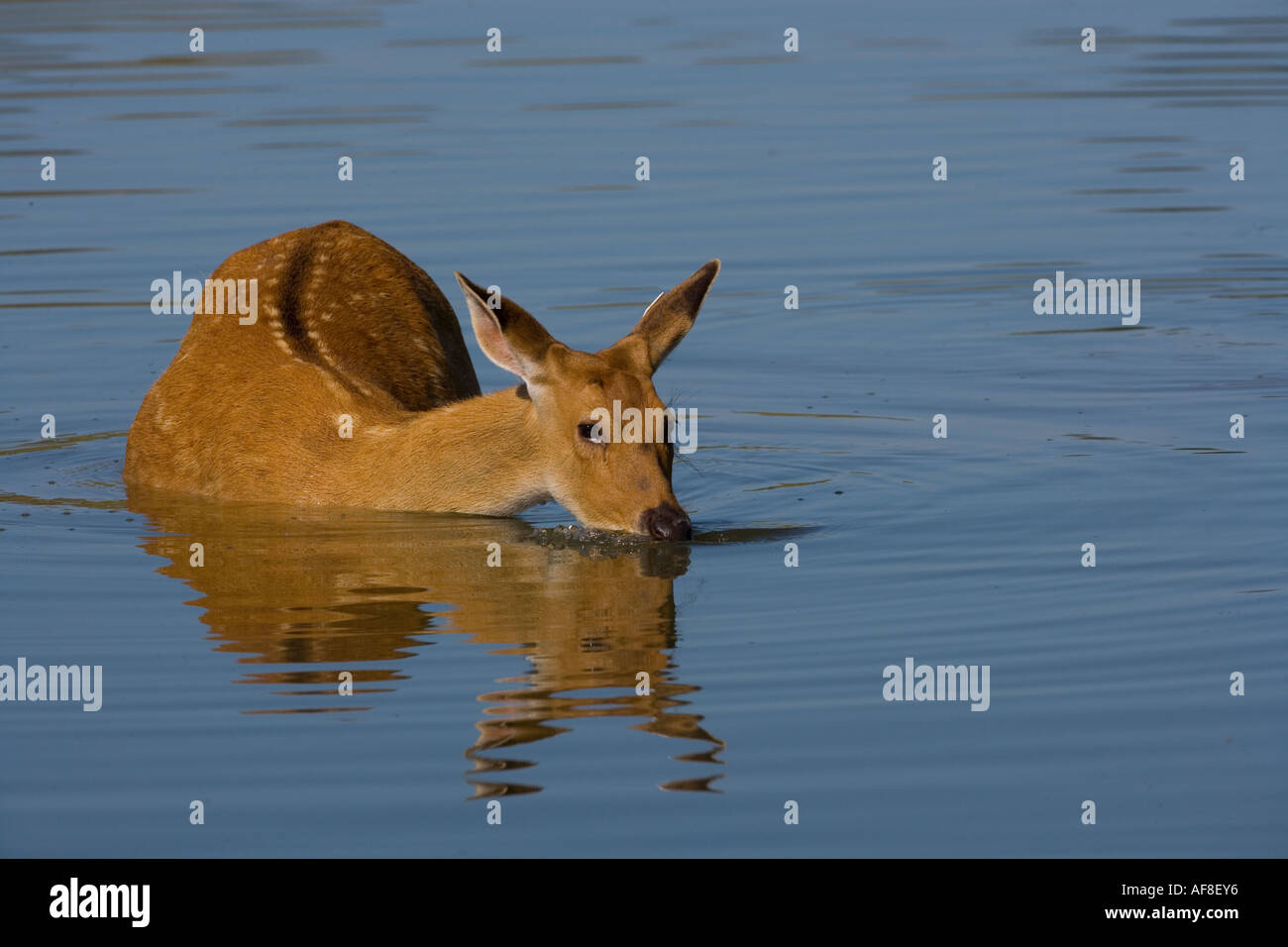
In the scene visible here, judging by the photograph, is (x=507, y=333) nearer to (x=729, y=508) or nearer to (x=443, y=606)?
(x=443, y=606)

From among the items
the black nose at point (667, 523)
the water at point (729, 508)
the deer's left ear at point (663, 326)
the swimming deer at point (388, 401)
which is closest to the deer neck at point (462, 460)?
the swimming deer at point (388, 401)

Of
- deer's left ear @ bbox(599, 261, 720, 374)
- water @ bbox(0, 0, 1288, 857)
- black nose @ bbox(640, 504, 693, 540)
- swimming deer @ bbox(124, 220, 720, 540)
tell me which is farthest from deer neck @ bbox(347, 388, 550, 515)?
black nose @ bbox(640, 504, 693, 540)

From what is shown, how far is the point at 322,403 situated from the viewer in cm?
1067

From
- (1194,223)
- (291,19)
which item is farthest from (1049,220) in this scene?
(291,19)

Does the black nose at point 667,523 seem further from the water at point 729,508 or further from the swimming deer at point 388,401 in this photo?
the water at point 729,508

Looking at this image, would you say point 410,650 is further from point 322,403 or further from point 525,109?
point 525,109

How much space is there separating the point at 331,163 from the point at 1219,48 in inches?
427

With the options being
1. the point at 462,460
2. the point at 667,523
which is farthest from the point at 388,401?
the point at 667,523

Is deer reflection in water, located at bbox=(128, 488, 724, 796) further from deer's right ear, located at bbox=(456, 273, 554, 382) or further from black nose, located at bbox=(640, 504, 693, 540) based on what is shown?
deer's right ear, located at bbox=(456, 273, 554, 382)

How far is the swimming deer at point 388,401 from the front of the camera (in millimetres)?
9555

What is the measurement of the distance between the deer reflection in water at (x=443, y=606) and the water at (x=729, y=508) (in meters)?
0.03

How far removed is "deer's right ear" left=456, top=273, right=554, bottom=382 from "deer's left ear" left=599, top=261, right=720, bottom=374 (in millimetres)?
274

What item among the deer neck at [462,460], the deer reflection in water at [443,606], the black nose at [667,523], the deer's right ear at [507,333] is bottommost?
the deer reflection in water at [443,606]

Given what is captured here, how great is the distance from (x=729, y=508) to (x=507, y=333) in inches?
61.6
